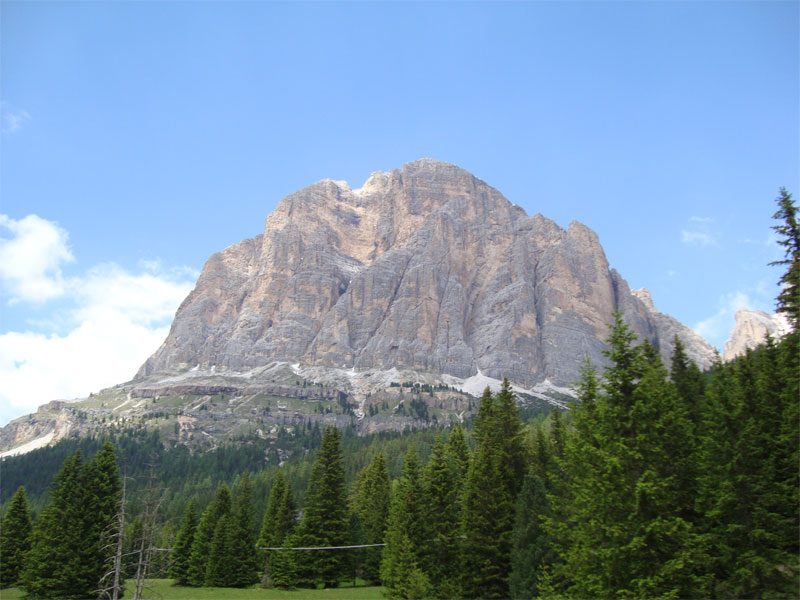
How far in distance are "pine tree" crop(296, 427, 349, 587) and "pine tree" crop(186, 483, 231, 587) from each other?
13.6 metres

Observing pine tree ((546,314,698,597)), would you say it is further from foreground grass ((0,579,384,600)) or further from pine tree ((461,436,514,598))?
foreground grass ((0,579,384,600))

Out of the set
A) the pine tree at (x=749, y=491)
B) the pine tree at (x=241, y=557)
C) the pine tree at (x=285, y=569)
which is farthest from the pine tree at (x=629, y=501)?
the pine tree at (x=241, y=557)

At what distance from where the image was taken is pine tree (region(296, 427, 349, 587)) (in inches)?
2095

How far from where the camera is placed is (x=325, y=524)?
181ft

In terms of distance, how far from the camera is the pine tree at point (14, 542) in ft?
189

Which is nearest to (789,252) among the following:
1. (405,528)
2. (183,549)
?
(405,528)

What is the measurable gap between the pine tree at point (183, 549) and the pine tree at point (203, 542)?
1326 millimetres

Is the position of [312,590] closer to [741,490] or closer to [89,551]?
[89,551]

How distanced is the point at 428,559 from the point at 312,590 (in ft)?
51.3

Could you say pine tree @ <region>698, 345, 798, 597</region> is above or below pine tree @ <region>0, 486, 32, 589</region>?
above

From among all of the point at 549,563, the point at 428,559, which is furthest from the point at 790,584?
the point at 428,559

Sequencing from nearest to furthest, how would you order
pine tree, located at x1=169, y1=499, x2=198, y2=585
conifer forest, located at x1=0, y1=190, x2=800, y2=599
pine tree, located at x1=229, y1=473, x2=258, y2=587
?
conifer forest, located at x1=0, y1=190, x2=800, y2=599 → pine tree, located at x1=229, y1=473, x2=258, y2=587 → pine tree, located at x1=169, y1=499, x2=198, y2=585

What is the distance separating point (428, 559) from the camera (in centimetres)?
4222

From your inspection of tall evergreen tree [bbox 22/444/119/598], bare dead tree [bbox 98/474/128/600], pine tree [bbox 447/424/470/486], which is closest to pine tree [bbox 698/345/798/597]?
pine tree [bbox 447/424/470/486]
